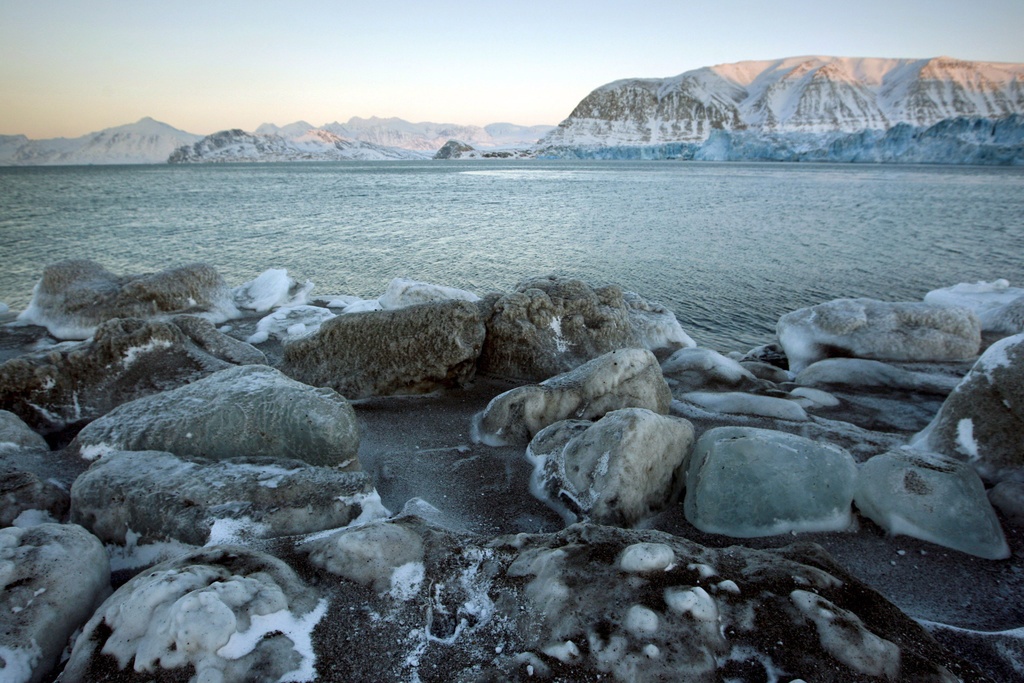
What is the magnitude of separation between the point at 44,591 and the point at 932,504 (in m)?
5.21

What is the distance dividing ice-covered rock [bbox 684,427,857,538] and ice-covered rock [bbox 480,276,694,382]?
3.09 meters

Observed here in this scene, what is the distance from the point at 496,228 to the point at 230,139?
17825 cm

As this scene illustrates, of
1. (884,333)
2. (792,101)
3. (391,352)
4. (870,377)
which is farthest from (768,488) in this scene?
(792,101)

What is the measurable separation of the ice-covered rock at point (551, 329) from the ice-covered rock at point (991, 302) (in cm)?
656

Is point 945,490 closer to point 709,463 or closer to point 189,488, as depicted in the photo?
point 709,463

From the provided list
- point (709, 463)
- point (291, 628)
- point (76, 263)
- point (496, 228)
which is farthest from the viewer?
point (496, 228)

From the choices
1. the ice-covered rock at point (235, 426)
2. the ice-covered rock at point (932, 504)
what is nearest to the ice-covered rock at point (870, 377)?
the ice-covered rock at point (932, 504)

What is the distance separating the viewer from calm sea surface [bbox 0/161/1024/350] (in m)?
13.4

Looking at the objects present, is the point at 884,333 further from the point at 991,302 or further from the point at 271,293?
the point at 271,293

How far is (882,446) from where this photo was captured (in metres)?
5.38

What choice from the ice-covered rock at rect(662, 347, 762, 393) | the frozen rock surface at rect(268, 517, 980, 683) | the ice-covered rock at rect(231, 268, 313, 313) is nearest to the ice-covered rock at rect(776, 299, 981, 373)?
the ice-covered rock at rect(662, 347, 762, 393)

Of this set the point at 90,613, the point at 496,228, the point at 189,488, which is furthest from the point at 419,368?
the point at 496,228

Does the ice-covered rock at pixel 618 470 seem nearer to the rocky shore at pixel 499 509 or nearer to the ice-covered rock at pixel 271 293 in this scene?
the rocky shore at pixel 499 509

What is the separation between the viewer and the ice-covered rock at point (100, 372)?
5.59 metres
